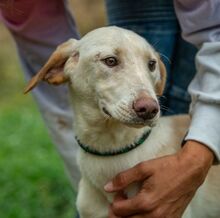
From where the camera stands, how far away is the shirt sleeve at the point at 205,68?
7.31 ft

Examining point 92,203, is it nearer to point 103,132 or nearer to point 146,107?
point 103,132

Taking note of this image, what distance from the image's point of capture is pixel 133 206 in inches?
85.8

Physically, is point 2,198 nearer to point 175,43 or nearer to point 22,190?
point 22,190

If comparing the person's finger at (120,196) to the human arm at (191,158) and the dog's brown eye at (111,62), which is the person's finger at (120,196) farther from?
the dog's brown eye at (111,62)

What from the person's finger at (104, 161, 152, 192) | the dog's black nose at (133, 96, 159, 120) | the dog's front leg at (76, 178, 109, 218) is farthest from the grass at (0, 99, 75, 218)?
the dog's black nose at (133, 96, 159, 120)

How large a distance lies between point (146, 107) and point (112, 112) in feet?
0.45

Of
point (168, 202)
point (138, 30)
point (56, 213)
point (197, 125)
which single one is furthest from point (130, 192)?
point (56, 213)

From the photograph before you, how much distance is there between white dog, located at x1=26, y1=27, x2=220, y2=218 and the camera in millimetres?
2170

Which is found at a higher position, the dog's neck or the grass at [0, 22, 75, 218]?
the dog's neck

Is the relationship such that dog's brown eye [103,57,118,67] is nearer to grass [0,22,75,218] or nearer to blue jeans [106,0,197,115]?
blue jeans [106,0,197,115]

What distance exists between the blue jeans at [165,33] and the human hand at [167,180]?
2.16ft

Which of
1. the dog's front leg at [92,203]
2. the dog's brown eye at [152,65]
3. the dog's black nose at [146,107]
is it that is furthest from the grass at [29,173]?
the dog's black nose at [146,107]

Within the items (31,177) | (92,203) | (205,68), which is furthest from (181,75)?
(31,177)

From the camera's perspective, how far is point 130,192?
7.53 feet
